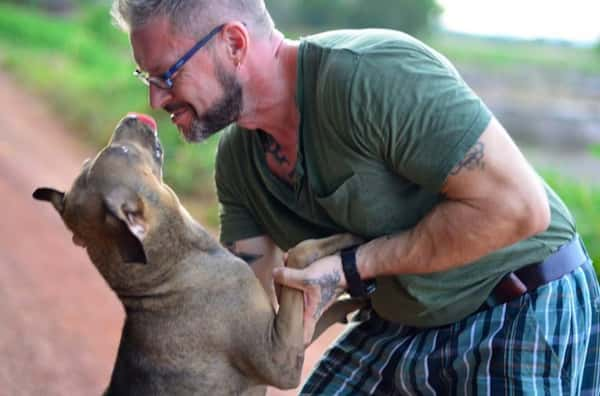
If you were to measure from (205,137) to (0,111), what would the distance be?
1559 centimetres

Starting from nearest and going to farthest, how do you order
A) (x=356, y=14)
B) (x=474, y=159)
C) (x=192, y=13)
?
(x=474, y=159) → (x=192, y=13) → (x=356, y=14)

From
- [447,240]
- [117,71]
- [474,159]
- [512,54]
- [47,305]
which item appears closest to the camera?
[474,159]

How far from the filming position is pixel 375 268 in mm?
3721

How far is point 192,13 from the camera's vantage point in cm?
367

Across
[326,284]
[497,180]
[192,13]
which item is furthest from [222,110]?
[497,180]

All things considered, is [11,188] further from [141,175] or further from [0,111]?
[141,175]

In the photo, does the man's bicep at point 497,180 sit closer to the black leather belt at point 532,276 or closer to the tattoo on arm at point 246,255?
the black leather belt at point 532,276

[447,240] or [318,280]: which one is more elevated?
[447,240]

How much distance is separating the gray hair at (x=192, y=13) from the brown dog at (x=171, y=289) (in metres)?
0.56

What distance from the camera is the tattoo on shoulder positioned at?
3.32 metres

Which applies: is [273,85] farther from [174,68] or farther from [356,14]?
[356,14]

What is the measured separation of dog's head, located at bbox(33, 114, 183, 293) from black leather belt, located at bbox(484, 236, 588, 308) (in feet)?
4.51

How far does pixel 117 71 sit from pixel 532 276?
17109mm

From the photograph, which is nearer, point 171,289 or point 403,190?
point 403,190
